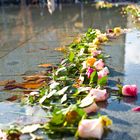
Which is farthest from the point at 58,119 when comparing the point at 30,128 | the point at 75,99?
the point at 75,99

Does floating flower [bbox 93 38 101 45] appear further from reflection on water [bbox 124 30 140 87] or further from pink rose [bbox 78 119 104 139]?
pink rose [bbox 78 119 104 139]

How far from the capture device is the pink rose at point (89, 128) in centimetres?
235

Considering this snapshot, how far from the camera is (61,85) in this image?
346cm

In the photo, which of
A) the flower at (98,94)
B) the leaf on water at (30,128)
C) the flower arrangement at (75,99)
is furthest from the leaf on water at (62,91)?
the leaf on water at (30,128)

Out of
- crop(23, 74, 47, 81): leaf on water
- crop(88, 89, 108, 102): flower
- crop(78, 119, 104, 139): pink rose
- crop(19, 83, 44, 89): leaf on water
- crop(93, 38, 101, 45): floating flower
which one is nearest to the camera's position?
crop(78, 119, 104, 139): pink rose

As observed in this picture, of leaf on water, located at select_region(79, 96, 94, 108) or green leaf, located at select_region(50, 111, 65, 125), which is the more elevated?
leaf on water, located at select_region(79, 96, 94, 108)

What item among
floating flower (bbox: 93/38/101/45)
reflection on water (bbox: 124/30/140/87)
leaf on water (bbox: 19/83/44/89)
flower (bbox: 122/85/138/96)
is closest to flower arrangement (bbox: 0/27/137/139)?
flower (bbox: 122/85/138/96)

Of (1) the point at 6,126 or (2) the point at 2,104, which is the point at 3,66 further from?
(1) the point at 6,126

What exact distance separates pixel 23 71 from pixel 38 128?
6.89 ft

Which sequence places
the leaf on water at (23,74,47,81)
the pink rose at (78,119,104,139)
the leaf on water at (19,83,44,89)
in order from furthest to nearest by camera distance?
the leaf on water at (23,74,47,81)
the leaf on water at (19,83,44,89)
the pink rose at (78,119,104,139)

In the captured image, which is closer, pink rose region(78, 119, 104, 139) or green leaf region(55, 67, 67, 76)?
pink rose region(78, 119, 104, 139)

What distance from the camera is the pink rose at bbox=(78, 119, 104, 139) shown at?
2.35m

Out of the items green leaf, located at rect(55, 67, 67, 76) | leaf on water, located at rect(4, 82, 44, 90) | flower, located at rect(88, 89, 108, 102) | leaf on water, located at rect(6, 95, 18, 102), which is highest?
green leaf, located at rect(55, 67, 67, 76)

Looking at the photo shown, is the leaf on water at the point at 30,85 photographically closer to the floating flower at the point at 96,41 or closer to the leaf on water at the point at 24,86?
the leaf on water at the point at 24,86
